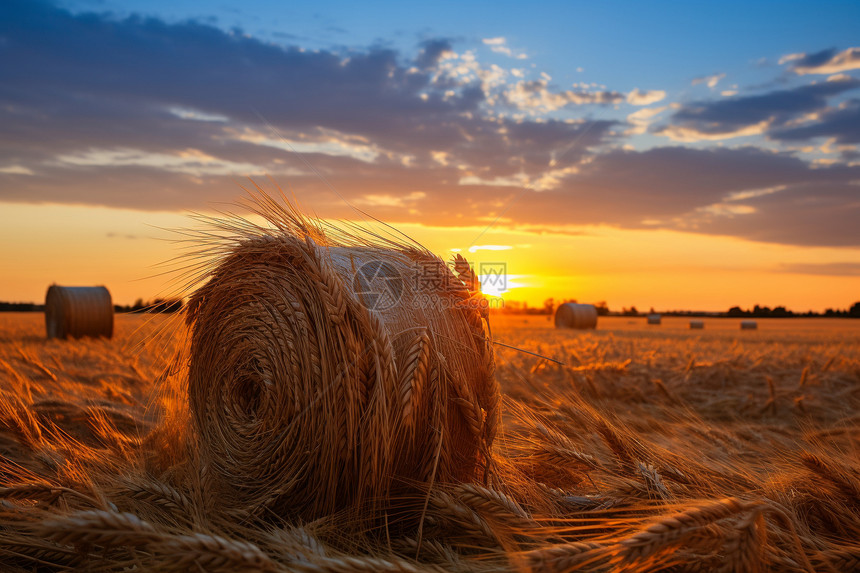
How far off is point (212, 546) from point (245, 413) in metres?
1.40

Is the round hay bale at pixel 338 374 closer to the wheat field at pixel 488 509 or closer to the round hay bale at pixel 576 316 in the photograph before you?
the wheat field at pixel 488 509

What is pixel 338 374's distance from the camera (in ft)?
7.88

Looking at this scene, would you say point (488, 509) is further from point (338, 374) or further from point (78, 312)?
point (78, 312)

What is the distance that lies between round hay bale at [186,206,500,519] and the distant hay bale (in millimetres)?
12921

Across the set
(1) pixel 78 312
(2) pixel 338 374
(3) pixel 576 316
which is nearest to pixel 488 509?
(2) pixel 338 374

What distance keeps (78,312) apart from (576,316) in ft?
58.7

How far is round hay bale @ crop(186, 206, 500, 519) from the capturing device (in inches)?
94.8

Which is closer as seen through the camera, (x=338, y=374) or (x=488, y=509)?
(x=488, y=509)

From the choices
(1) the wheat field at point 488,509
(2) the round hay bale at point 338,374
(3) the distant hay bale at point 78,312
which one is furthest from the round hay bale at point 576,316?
(2) the round hay bale at point 338,374

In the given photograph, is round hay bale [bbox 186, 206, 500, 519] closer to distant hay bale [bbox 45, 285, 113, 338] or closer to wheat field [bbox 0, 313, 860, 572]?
wheat field [bbox 0, 313, 860, 572]

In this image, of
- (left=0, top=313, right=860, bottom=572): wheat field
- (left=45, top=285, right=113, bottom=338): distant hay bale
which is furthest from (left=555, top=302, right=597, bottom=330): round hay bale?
(left=0, top=313, right=860, bottom=572): wheat field

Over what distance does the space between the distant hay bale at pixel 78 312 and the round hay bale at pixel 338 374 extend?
12.9 m

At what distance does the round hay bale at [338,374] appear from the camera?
241cm

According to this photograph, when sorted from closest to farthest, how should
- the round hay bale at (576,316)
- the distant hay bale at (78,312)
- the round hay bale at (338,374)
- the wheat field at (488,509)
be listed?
the wheat field at (488,509) → the round hay bale at (338,374) → the distant hay bale at (78,312) → the round hay bale at (576,316)
